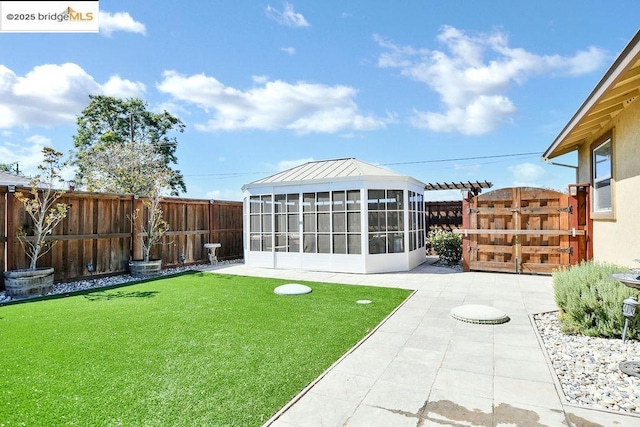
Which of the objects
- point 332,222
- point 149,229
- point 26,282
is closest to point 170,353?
point 26,282

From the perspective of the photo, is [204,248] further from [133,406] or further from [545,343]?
[545,343]

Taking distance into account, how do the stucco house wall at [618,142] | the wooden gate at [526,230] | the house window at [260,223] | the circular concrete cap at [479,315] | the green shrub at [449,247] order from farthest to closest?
the green shrub at [449,247] < the house window at [260,223] < the wooden gate at [526,230] < the circular concrete cap at [479,315] < the stucco house wall at [618,142]

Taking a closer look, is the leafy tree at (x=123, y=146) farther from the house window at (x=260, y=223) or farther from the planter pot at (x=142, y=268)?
the planter pot at (x=142, y=268)

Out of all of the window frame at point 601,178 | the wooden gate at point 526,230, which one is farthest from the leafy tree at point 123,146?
the window frame at point 601,178

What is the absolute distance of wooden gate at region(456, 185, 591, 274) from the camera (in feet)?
25.2

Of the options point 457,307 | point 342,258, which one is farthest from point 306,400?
point 342,258

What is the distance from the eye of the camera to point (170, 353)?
3.47m

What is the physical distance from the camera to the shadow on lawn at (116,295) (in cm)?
615

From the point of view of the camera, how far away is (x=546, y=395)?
2562 mm

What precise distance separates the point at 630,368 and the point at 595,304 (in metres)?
1.14

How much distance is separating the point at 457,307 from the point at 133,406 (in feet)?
14.6

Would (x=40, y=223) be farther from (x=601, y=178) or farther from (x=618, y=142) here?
(x=601, y=178)

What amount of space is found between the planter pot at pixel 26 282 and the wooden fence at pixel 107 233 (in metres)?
0.51

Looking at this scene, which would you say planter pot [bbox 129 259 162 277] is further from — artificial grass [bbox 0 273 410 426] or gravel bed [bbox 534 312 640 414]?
gravel bed [bbox 534 312 640 414]
